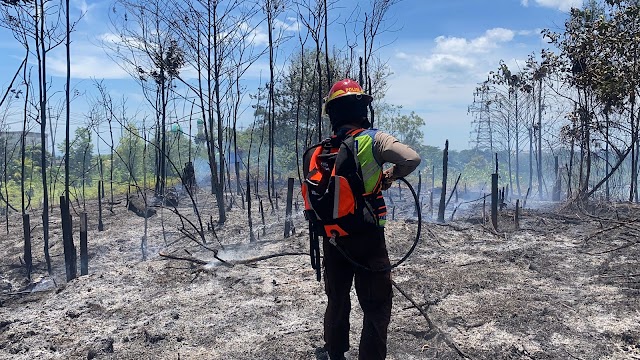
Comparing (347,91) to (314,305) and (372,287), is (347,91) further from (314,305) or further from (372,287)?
(314,305)

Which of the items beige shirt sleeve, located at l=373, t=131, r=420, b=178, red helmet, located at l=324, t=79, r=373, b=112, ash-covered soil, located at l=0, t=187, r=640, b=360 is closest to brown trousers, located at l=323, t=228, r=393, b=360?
beige shirt sleeve, located at l=373, t=131, r=420, b=178

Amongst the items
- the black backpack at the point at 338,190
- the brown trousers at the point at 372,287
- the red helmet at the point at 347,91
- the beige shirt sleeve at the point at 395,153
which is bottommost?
the brown trousers at the point at 372,287

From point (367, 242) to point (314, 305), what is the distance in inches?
83.0

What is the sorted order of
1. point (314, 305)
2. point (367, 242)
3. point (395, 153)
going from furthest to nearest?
1. point (314, 305)
2. point (367, 242)
3. point (395, 153)

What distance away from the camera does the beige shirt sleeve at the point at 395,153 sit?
8.98ft

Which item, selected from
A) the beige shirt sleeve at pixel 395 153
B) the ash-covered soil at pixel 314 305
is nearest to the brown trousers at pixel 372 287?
the beige shirt sleeve at pixel 395 153

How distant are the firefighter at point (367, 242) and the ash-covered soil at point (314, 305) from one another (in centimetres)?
Result: 79

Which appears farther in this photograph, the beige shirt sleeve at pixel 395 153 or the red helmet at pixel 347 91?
the red helmet at pixel 347 91

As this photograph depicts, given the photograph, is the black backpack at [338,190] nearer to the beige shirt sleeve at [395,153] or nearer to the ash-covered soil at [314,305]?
the beige shirt sleeve at [395,153]

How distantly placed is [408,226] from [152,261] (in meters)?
4.65

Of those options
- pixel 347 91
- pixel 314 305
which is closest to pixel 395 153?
pixel 347 91

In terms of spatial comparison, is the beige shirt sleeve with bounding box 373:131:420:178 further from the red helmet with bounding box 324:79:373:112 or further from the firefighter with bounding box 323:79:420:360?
the red helmet with bounding box 324:79:373:112

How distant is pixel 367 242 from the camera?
115 inches

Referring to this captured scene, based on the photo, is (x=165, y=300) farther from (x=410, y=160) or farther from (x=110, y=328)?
(x=410, y=160)
